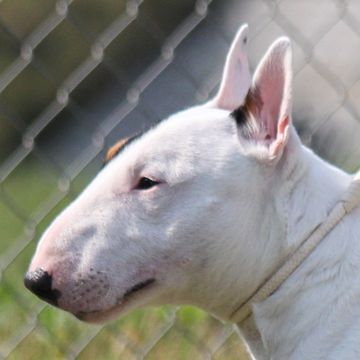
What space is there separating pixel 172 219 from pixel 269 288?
0.56 ft

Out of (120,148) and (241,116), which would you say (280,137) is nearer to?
(241,116)

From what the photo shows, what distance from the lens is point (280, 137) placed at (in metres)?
1.97

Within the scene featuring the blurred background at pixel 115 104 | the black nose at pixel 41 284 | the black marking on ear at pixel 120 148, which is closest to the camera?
the black nose at pixel 41 284

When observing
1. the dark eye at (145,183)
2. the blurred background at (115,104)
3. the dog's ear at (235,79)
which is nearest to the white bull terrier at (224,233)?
the dark eye at (145,183)

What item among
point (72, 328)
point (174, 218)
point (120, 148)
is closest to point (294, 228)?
point (174, 218)

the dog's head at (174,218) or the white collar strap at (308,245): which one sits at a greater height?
the dog's head at (174,218)

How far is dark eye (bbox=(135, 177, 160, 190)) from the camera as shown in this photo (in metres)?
1.98

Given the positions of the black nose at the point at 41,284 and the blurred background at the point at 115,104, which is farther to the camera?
the blurred background at the point at 115,104

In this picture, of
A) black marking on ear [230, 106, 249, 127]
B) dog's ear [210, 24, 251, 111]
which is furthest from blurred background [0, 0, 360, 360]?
black marking on ear [230, 106, 249, 127]

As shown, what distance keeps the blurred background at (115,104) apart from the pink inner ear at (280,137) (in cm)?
73

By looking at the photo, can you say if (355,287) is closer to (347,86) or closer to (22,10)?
(347,86)

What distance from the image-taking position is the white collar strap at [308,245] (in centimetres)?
197

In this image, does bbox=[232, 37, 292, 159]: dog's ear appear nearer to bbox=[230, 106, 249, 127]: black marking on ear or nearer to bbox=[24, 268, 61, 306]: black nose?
bbox=[230, 106, 249, 127]: black marking on ear

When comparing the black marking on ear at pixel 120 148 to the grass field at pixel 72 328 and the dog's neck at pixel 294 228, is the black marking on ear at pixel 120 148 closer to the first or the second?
the dog's neck at pixel 294 228
